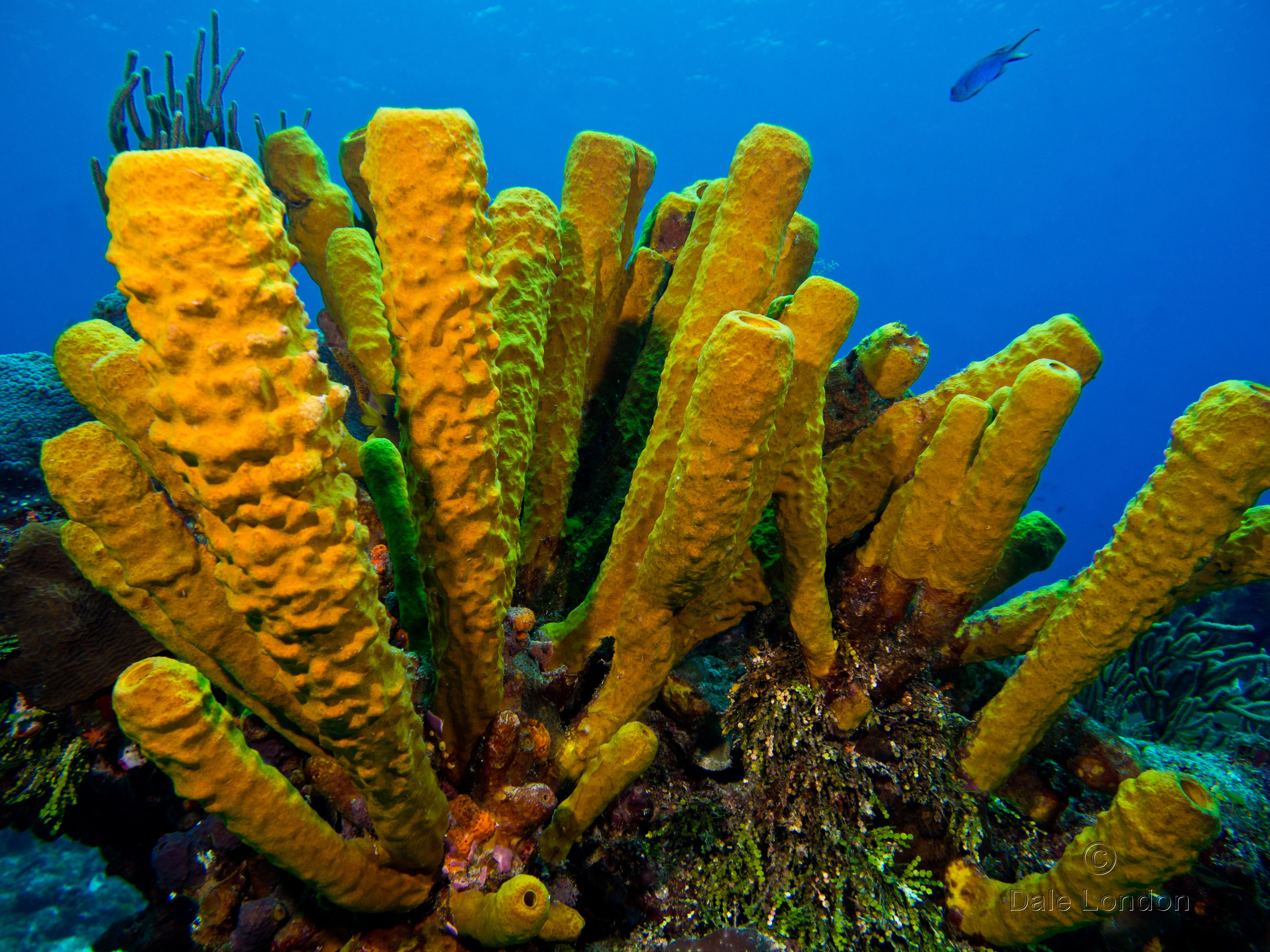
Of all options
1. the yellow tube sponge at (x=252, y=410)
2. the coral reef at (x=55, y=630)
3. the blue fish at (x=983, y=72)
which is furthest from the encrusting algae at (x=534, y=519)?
the blue fish at (x=983, y=72)

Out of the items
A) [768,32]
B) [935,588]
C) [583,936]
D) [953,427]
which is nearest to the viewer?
[583,936]

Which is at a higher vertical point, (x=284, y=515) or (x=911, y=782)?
(x=284, y=515)

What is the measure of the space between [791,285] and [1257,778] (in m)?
3.42

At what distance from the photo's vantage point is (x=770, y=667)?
2209 millimetres

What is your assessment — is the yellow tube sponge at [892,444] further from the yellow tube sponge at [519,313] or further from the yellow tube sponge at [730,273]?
the yellow tube sponge at [519,313]

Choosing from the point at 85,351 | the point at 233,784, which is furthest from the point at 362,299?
the point at 233,784

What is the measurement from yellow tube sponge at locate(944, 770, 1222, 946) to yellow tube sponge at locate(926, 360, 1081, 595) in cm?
75

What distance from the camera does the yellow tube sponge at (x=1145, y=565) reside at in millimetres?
1597

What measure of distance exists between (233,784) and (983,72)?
10.7 m

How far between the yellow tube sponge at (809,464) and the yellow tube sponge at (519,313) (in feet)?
2.67

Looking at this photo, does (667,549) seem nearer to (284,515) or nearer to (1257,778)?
(284,515)

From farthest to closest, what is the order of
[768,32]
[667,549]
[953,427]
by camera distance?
[768,32], [953,427], [667,549]

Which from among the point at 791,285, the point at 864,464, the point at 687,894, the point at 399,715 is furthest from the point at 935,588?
the point at 399,715

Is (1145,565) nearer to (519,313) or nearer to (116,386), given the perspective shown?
(519,313)
